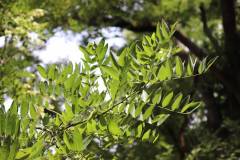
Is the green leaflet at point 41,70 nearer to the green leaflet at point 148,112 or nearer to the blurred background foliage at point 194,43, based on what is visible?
the green leaflet at point 148,112

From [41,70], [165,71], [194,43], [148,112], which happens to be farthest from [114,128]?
[194,43]

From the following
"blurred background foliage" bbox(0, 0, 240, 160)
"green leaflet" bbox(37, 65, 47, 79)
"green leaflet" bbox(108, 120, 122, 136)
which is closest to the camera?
"green leaflet" bbox(108, 120, 122, 136)

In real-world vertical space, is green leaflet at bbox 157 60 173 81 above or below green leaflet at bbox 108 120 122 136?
above

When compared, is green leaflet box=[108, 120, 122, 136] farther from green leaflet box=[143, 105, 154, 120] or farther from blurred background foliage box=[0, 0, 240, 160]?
blurred background foliage box=[0, 0, 240, 160]

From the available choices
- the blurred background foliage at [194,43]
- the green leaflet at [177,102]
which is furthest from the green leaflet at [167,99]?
the blurred background foliage at [194,43]

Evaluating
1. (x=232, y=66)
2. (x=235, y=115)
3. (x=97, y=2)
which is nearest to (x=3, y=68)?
(x=97, y=2)

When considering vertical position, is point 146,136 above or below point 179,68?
below

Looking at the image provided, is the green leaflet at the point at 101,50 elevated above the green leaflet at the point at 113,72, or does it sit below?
above

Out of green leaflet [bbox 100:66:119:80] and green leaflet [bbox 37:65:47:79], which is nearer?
green leaflet [bbox 100:66:119:80]

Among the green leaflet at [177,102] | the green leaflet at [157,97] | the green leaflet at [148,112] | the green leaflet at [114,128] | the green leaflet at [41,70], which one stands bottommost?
the green leaflet at [114,128]

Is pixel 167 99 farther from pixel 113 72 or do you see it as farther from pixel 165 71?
pixel 113 72

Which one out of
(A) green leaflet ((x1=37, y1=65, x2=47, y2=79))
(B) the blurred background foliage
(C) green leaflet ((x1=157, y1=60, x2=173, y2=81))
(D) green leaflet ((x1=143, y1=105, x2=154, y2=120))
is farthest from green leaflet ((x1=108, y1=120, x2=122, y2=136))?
(B) the blurred background foliage

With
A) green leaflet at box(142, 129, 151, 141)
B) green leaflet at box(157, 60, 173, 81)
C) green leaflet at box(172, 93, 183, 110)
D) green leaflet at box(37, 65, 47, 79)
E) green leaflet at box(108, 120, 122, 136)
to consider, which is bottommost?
green leaflet at box(142, 129, 151, 141)

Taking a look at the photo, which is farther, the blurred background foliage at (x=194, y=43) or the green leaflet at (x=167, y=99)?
the blurred background foliage at (x=194, y=43)
